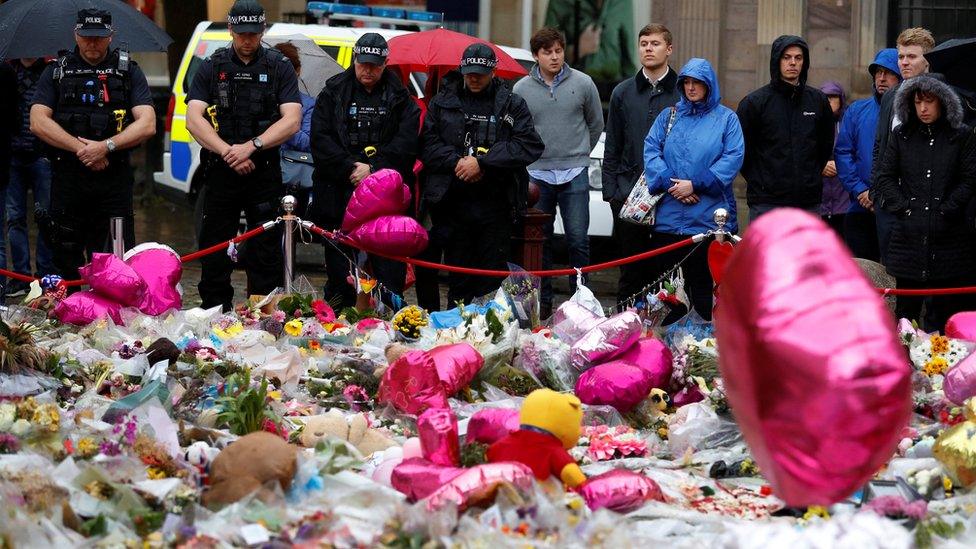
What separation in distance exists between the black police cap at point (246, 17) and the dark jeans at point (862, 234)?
4.05 m

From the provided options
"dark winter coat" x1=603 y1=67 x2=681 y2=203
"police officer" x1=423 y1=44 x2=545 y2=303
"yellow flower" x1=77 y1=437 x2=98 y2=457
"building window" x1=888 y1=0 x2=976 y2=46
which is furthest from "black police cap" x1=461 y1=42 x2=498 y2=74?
"building window" x1=888 y1=0 x2=976 y2=46

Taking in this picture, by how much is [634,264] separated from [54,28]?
424 centimetres

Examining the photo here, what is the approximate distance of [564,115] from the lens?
36.3 ft

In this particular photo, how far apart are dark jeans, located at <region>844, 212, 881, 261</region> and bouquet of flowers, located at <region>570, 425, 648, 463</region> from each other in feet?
14.0

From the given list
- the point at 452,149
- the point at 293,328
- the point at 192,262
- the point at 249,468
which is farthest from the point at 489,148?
the point at 192,262

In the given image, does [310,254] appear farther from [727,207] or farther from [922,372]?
[922,372]

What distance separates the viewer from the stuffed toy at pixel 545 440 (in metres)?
5.64

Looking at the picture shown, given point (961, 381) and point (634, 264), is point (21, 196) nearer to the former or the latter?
point (634, 264)

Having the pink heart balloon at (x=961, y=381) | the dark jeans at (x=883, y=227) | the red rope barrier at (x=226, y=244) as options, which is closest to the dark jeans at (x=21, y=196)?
the red rope barrier at (x=226, y=244)

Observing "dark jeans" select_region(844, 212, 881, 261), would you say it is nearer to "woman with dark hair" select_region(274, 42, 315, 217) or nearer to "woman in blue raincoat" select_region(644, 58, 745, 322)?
"woman in blue raincoat" select_region(644, 58, 745, 322)

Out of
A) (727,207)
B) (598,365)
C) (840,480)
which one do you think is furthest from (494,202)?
(840,480)

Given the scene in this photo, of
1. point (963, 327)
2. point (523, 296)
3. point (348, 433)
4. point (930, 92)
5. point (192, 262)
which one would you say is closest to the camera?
point (348, 433)

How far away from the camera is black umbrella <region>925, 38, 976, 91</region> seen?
9891 millimetres

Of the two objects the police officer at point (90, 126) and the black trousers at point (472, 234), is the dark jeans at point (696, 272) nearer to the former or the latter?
the black trousers at point (472, 234)
